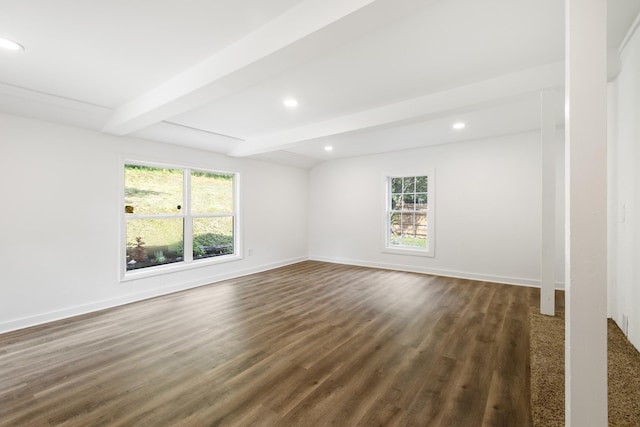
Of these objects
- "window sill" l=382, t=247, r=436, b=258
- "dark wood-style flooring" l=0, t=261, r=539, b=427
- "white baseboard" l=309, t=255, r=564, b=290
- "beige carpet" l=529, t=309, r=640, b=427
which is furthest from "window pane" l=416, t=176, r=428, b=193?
"beige carpet" l=529, t=309, r=640, b=427

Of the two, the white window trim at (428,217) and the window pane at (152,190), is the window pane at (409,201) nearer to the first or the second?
the white window trim at (428,217)

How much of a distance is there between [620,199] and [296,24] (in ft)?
11.0

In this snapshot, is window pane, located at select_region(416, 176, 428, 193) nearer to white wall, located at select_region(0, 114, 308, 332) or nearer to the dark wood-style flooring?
the dark wood-style flooring

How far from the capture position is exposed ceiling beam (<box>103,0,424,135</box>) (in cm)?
148

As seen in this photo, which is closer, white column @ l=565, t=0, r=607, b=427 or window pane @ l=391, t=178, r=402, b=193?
white column @ l=565, t=0, r=607, b=427

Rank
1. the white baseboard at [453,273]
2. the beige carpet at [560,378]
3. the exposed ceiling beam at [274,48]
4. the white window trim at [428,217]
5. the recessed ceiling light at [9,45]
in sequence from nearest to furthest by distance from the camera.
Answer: the exposed ceiling beam at [274,48]
the beige carpet at [560,378]
the recessed ceiling light at [9,45]
the white baseboard at [453,273]
the white window trim at [428,217]

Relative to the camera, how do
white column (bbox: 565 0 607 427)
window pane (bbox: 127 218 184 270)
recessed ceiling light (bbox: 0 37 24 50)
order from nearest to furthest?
white column (bbox: 565 0 607 427) < recessed ceiling light (bbox: 0 37 24 50) < window pane (bbox: 127 218 184 270)

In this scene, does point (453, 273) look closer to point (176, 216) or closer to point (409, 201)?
point (409, 201)

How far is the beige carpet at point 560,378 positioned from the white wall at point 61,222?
4.59 metres

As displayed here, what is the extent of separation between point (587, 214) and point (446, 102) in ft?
7.02

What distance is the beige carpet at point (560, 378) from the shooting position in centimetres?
164

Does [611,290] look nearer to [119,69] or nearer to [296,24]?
[296,24]

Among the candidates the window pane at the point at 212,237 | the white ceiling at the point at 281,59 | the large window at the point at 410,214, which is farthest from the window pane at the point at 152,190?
the large window at the point at 410,214

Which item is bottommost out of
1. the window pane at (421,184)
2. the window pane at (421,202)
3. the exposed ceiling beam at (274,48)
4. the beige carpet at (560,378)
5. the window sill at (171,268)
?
the beige carpet at (560,378)
